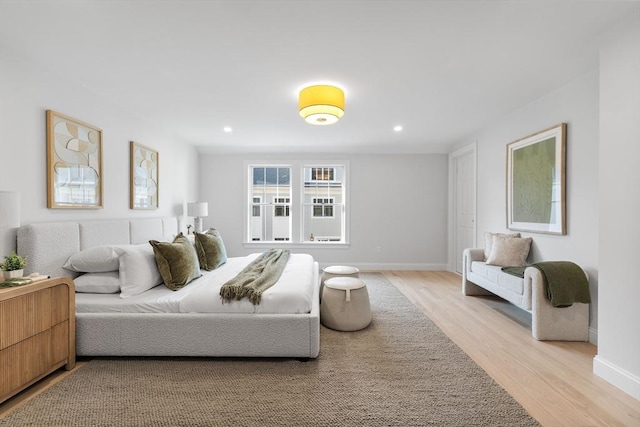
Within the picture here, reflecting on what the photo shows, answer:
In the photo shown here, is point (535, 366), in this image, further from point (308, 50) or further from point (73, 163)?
point (73, 163)

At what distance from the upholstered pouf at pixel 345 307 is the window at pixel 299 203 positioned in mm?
3135

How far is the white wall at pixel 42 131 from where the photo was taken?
2.18 meters

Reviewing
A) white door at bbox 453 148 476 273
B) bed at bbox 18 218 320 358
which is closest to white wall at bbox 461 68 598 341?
white door at bbox 453 148 476 273

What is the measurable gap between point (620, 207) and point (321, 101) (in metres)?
2.38

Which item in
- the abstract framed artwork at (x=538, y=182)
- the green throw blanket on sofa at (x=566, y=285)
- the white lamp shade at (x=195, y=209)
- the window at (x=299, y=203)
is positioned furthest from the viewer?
the window at (x=299, y=203)

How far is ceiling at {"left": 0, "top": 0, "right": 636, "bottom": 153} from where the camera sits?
185 cm

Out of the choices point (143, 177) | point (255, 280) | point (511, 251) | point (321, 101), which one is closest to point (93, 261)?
point (255, 280)

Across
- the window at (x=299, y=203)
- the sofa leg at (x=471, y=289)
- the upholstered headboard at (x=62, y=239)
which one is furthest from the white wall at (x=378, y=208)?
the upholstered headboard at (x=62, y=239)

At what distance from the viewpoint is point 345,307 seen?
2828 mm

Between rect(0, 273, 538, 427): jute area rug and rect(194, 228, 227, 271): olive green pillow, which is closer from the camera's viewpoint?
rect(0, 273, 538, 427): jute area rug

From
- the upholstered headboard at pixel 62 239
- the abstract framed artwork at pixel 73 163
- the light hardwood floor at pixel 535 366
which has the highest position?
the abstract framed artwork at pixel 73 163

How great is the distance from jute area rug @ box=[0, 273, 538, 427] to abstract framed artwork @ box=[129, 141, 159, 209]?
2070mm

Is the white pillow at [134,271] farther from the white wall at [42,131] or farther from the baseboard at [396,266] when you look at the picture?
the baseboard at [396,266]

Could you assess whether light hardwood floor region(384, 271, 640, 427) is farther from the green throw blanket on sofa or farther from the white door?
the white door
